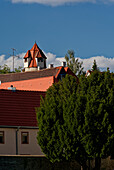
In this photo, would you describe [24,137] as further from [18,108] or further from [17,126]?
[18,108]

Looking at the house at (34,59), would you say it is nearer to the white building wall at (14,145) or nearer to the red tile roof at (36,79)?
the red tile roof at (36,79)

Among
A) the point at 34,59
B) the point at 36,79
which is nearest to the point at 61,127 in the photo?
the point at 36,79

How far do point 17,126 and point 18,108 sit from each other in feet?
9.74

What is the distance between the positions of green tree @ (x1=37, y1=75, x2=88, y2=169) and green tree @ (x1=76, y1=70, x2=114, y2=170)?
1.99 ft

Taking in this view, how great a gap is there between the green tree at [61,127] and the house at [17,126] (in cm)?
786

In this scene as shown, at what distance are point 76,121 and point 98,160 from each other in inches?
175

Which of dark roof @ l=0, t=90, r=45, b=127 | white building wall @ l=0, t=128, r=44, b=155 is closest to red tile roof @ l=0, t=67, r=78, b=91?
dark roof @ l=0, t=90, r=45, b=127

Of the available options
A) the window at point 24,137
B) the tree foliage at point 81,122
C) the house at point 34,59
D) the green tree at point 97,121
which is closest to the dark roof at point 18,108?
the window at point 24,137

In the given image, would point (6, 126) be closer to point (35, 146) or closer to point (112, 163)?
point (35, 146)

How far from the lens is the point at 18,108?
1977 inches

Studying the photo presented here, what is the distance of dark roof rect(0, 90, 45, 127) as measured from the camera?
48.4m

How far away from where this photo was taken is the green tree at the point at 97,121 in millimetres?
37562

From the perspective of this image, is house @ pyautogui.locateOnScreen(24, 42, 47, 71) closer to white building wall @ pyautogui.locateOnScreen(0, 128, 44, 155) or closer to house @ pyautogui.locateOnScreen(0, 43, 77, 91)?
house @ pyautogui.locateOnScreen(0, 43, 77, 91)

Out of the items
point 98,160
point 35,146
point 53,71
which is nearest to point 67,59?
point 53,71
